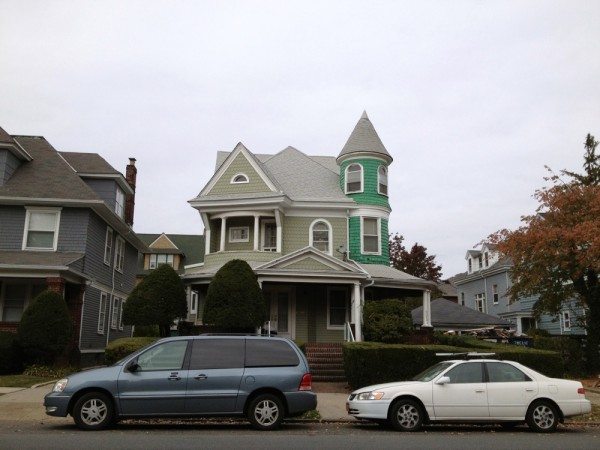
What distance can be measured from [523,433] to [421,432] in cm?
201

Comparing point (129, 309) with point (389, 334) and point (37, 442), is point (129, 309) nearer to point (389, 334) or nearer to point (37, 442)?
point (389, 334)

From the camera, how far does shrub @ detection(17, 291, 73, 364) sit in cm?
1894

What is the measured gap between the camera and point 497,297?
4381cm

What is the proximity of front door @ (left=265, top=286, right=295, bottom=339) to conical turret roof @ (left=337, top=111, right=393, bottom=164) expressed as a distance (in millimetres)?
7013

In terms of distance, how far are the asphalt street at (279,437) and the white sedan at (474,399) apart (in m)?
0.30

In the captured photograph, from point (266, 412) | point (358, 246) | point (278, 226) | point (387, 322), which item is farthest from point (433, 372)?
point (358, 246)

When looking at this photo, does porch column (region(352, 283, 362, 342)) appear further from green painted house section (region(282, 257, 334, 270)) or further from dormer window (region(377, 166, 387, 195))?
dormer window (region(377, 166, 387, 195))

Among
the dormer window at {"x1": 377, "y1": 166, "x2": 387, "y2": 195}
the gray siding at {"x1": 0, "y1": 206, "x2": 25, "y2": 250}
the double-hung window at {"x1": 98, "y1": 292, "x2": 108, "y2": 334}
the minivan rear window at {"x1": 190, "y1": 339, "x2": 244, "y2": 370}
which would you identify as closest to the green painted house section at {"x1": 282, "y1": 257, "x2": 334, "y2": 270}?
the dormer window at {"x1": 377, "y1": 166, "x2": 387, "y2": 195}

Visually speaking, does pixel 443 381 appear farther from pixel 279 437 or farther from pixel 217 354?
pixel 217 354

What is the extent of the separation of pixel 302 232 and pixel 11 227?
1175cm

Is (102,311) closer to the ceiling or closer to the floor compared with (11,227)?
closer to the floor

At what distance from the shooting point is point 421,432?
10.7 meters

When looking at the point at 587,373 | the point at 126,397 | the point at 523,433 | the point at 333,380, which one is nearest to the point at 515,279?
the point at 587,373

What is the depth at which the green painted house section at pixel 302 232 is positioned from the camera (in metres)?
→ 25.5
